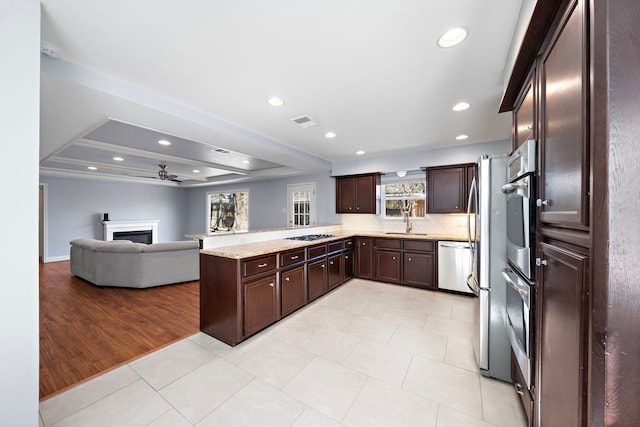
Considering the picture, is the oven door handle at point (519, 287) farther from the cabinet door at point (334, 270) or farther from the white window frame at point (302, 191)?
the white window frame at point (302, 191)

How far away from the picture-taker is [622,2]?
66 centimetres

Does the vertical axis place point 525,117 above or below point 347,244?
above

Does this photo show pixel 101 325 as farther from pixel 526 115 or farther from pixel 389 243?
pixel 526 115

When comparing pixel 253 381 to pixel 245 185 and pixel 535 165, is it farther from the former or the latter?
pixel 245 185

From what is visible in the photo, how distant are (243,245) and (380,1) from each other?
2720mm

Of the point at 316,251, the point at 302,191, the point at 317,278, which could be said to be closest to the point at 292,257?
the point at 316,251

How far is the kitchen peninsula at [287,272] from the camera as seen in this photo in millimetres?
2545

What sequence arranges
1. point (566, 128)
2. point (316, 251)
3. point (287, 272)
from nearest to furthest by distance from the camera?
1. point (566, 128)
2. point (287, 272)
3. point (316, 251)

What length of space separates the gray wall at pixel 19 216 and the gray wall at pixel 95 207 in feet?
25.7

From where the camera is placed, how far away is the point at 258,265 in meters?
2.71

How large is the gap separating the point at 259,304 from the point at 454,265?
10.1ft

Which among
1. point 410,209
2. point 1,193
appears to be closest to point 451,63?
point 1,193

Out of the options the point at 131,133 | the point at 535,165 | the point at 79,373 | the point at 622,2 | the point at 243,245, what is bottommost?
the point at 79,373

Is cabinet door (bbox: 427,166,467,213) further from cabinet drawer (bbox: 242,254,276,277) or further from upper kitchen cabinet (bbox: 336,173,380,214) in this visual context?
cabinet drawer (bbox: 242,254,276,277)
